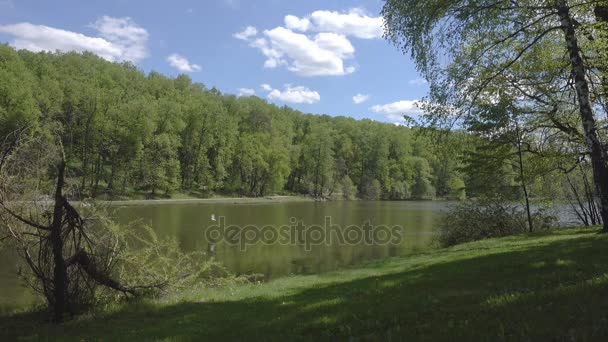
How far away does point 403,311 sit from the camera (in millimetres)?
7180

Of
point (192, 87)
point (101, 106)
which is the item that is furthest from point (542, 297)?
point (192, 87)

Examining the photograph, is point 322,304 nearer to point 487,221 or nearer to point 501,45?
point 501,45

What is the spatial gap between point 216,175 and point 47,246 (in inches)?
3301

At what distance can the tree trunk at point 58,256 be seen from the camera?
381 inches

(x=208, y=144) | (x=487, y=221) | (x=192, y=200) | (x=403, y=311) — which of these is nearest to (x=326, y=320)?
(x=403, y=311)

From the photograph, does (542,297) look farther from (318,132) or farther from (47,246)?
(318,132)

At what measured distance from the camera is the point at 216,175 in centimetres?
9338

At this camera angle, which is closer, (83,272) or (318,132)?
(83,272)

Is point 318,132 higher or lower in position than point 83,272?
higher

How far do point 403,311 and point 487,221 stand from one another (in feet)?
72.0

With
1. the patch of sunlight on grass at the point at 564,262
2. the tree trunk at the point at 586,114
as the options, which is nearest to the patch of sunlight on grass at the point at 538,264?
the patch of sunlight on grass at the point at 564,262

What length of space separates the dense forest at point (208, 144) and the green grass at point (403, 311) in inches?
411

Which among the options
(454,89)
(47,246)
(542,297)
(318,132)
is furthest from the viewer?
(318,132)

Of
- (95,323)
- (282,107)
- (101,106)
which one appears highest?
(282,107)
